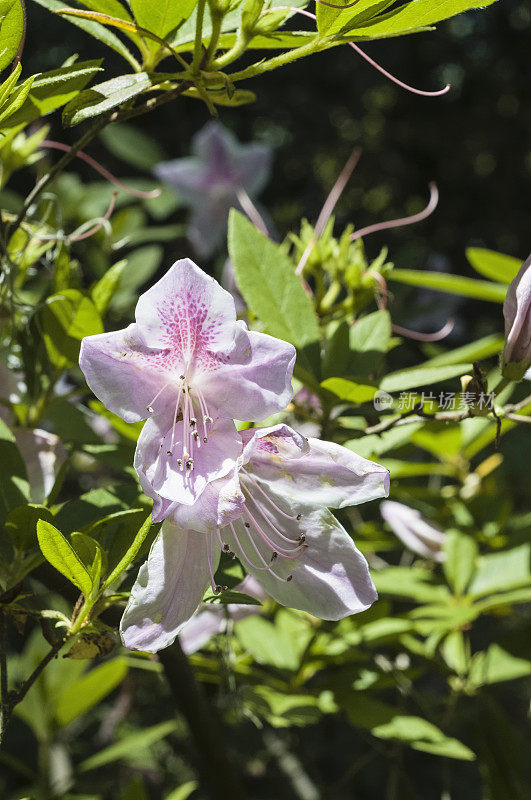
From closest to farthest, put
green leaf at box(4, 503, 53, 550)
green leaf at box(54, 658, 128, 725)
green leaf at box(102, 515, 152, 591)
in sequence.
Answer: green leaf at box(102, 515, 152, 591), green leaf at box(4, 503, 53, 550), green leaf at box(54, 658, 128, 725)

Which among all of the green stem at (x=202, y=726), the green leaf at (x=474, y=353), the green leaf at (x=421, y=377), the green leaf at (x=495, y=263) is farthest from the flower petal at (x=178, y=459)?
the green leaf at (x=495, y=263)

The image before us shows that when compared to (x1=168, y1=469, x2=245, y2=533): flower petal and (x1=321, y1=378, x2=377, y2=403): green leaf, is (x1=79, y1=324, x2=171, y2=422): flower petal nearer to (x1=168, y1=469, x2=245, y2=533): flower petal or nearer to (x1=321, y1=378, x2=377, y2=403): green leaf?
(x1=168, y1=469, x2=245, y2=533): flower petal

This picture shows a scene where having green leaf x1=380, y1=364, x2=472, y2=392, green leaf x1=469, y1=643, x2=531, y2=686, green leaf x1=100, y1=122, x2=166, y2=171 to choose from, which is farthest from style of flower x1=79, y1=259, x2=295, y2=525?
green leaf x1=100, y1=122, x2=166, y2=171

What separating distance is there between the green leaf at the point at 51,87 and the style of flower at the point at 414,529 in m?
0.73

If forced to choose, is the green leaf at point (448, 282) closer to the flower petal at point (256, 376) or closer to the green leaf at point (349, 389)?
the green leaf at point (349, 389)

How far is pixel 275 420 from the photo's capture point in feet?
2.90

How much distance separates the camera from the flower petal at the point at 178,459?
2.16 ft

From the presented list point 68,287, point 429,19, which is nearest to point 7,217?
point 68,287

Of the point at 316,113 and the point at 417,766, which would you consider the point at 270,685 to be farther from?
the point at 316,113

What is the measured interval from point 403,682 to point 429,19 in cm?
90

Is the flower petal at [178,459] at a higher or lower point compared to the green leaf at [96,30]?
lower

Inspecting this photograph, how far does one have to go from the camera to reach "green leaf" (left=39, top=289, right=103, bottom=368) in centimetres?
91

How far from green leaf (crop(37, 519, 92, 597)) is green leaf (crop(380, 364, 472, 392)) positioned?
373 millimetres

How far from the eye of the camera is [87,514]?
31.7 inches
